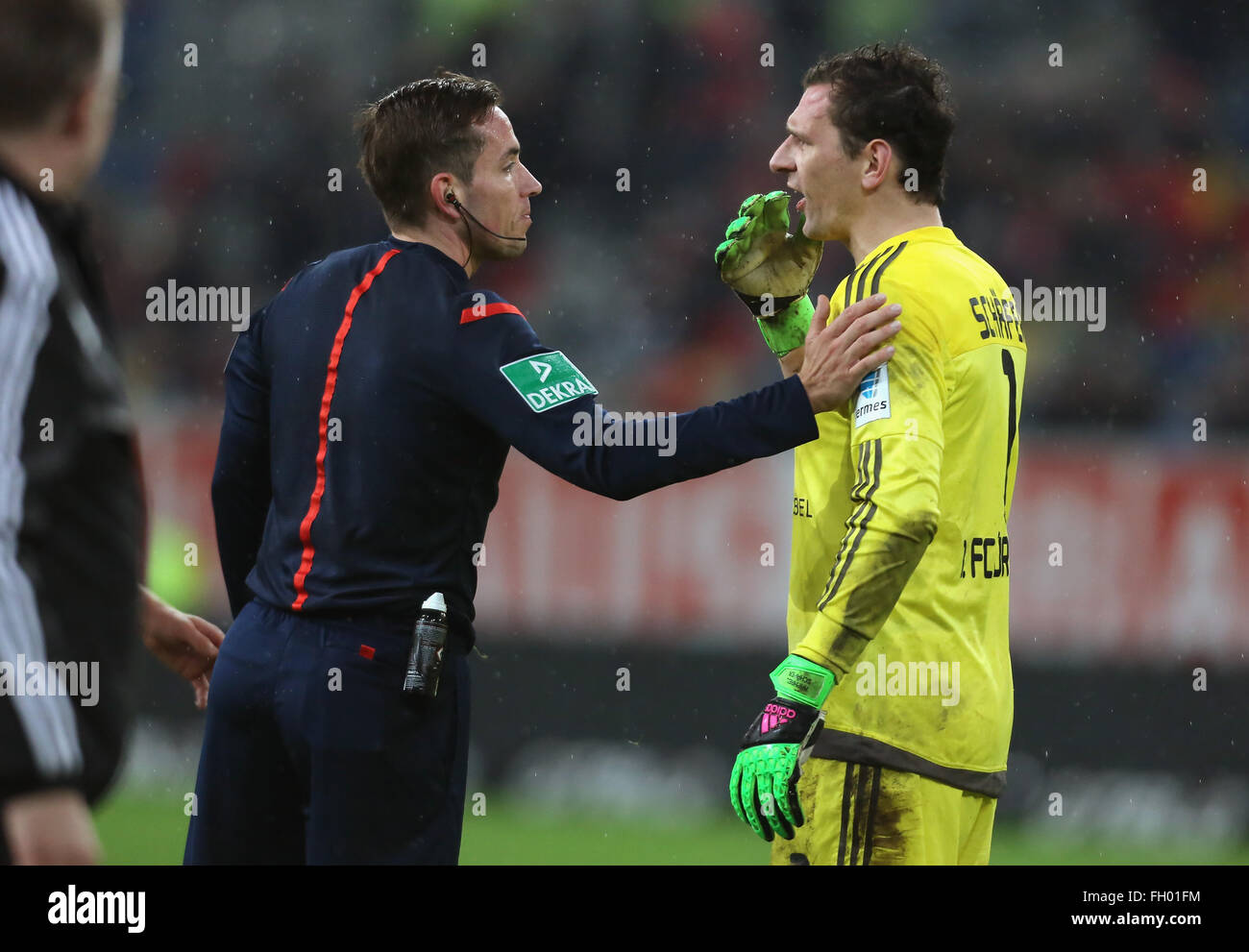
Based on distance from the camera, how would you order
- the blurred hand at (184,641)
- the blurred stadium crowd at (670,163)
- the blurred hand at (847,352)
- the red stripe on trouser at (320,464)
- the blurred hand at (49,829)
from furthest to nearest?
the blurred stadium crowd at (670,163)
the blurred hand at (184,641)
the red stripe on trouser at (320,464)
the blurred hand at (847,352)
the blurred hand at (49,829)

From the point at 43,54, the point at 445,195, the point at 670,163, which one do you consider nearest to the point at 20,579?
the point at 43,54

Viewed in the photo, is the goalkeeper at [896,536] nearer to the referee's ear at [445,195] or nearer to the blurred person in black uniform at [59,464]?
the referee's ear at [445,195]

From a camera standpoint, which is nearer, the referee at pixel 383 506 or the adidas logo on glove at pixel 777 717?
the adidas logo on glove at pixel 777 717

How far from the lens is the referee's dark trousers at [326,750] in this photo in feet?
11.0

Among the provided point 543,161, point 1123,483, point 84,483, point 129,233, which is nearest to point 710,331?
point 543,161

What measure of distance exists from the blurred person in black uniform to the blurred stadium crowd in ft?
22.9

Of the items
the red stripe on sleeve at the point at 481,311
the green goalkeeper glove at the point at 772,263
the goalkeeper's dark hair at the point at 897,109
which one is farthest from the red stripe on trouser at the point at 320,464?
the goalkeeper's dark hair at the point at 897,109

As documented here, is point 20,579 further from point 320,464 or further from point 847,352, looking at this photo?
point 847,352

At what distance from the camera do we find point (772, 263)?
4.05 m

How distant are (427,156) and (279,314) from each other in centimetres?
51

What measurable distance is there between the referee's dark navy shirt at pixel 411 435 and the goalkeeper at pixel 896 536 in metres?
0.28

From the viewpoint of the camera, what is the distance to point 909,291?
336 cm

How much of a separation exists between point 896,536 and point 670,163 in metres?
7.25

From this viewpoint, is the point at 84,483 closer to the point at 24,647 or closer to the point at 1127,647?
the point at 24,647
